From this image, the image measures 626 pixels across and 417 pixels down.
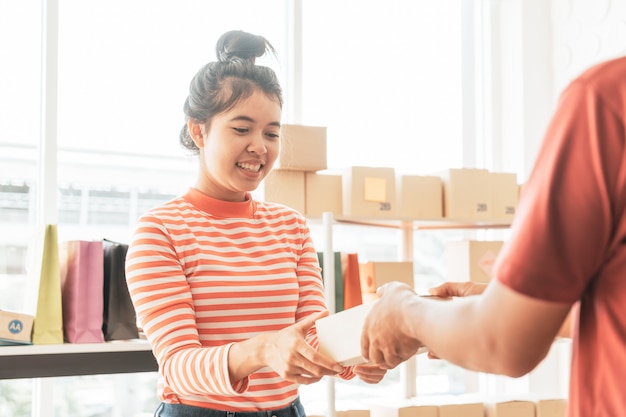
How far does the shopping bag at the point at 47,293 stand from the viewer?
2326 mm

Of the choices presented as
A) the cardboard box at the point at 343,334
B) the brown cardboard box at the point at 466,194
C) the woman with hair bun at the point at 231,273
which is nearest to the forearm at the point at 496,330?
the cardboard box at the point at 343,334

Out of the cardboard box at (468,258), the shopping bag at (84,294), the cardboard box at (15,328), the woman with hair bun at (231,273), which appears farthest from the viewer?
the cardboard box at (468,258)

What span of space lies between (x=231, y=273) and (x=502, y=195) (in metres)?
2.29

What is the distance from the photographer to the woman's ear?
65.0 inches

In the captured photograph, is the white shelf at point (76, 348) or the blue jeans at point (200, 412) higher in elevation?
the blue jeans at point (200, 412)

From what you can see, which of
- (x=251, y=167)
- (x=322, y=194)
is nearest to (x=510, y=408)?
(x=322, y=194)

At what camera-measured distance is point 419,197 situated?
10.8 feet

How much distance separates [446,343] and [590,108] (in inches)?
11.9

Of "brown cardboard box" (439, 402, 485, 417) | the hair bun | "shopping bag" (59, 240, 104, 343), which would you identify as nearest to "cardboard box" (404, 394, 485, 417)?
"brown cardboard box" (439, 402, 485, 417)

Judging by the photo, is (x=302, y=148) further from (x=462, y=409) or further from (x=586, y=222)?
(x=586, y=222)

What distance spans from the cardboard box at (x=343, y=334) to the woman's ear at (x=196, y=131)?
559mm

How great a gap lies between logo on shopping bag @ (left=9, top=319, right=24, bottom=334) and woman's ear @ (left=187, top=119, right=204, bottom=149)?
3.34ft

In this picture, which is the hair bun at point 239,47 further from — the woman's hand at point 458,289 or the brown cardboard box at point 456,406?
the brown cardboard box at point 456,406

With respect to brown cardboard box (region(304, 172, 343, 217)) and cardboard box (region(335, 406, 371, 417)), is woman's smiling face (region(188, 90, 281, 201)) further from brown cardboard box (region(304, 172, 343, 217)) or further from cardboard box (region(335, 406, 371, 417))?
cardboard box (region(335, 406, 371, 417))
